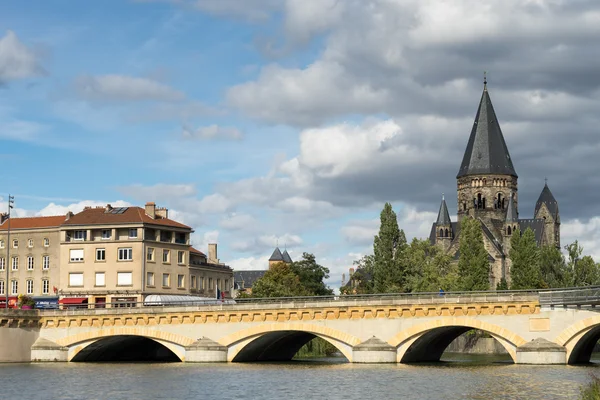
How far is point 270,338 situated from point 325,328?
25.8 feet

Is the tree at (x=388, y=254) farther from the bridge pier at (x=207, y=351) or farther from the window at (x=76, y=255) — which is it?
the bridge pier at (x=207, y=351)

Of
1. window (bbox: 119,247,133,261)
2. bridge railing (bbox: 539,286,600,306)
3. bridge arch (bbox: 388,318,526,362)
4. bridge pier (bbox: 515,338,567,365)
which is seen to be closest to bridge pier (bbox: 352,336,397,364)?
bridge arch (bbox: 388,318,526,362)

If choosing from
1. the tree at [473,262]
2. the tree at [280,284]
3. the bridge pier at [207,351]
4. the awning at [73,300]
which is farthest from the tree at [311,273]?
the bridge pier at [207,351]

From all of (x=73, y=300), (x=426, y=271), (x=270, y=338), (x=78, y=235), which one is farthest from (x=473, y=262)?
(x=270, y=338)

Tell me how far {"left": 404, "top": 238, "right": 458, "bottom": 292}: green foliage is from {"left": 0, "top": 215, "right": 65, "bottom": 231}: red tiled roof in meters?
42.5

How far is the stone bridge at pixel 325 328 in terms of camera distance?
235ft

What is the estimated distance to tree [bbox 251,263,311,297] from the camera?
122562 mm

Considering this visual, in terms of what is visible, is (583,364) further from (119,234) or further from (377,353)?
(119,234)

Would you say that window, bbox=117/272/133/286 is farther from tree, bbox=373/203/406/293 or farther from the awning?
tree, bbox=373/203/406/293

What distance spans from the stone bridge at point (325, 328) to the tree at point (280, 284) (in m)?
30.1

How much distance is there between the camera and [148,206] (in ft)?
370

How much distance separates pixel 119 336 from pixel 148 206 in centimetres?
2958

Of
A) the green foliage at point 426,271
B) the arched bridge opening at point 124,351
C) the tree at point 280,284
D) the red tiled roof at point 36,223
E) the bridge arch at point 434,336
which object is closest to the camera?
the bridge arch at point 434,336

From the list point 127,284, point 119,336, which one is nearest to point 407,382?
point 119,336
